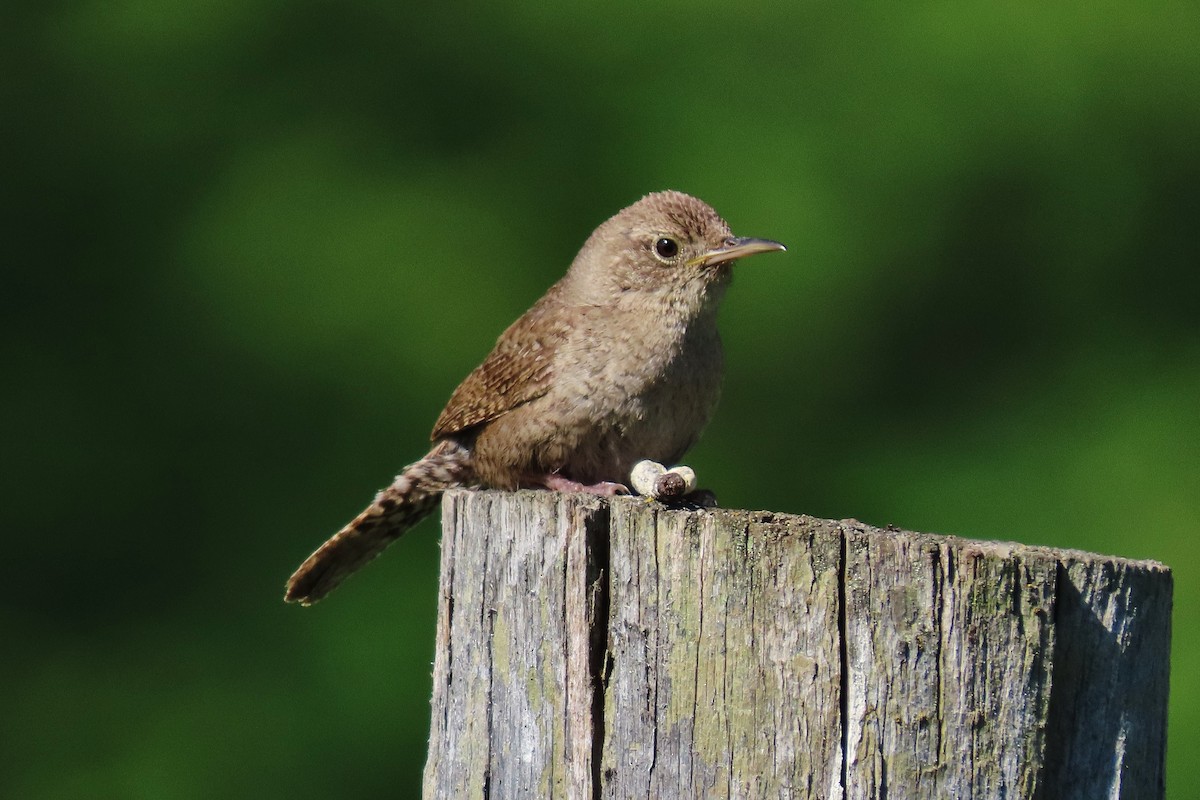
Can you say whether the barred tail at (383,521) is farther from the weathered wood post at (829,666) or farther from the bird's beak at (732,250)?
the weathered wood post at (829,666)

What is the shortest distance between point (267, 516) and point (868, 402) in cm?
307

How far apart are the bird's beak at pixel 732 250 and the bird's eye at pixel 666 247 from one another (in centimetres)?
8

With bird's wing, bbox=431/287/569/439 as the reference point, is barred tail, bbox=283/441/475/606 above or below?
below

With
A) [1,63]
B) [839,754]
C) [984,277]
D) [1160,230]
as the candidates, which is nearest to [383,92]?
[1,63]

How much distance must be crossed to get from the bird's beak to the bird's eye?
0.08 meters

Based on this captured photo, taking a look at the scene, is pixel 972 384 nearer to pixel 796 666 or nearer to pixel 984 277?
pixel 984 277

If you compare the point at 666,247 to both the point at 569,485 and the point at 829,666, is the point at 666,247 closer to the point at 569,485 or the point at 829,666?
the point at 569,485

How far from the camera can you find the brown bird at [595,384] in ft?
15.1

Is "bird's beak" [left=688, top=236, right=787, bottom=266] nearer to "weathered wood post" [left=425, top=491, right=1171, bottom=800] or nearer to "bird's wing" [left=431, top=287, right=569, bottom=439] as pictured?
"bird's wing" [left=431, top=287, right=569, bottom=439]

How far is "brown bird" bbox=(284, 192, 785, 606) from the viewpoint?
4.61 m

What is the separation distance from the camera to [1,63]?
8.23m

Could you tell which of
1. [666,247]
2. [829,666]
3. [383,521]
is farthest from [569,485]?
[829,666]

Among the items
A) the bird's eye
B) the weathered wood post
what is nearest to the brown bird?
the bird's eye

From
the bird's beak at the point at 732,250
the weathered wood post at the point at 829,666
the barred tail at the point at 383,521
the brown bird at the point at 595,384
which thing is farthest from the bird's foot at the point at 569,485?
the weathered wood post at the point at 829,666
